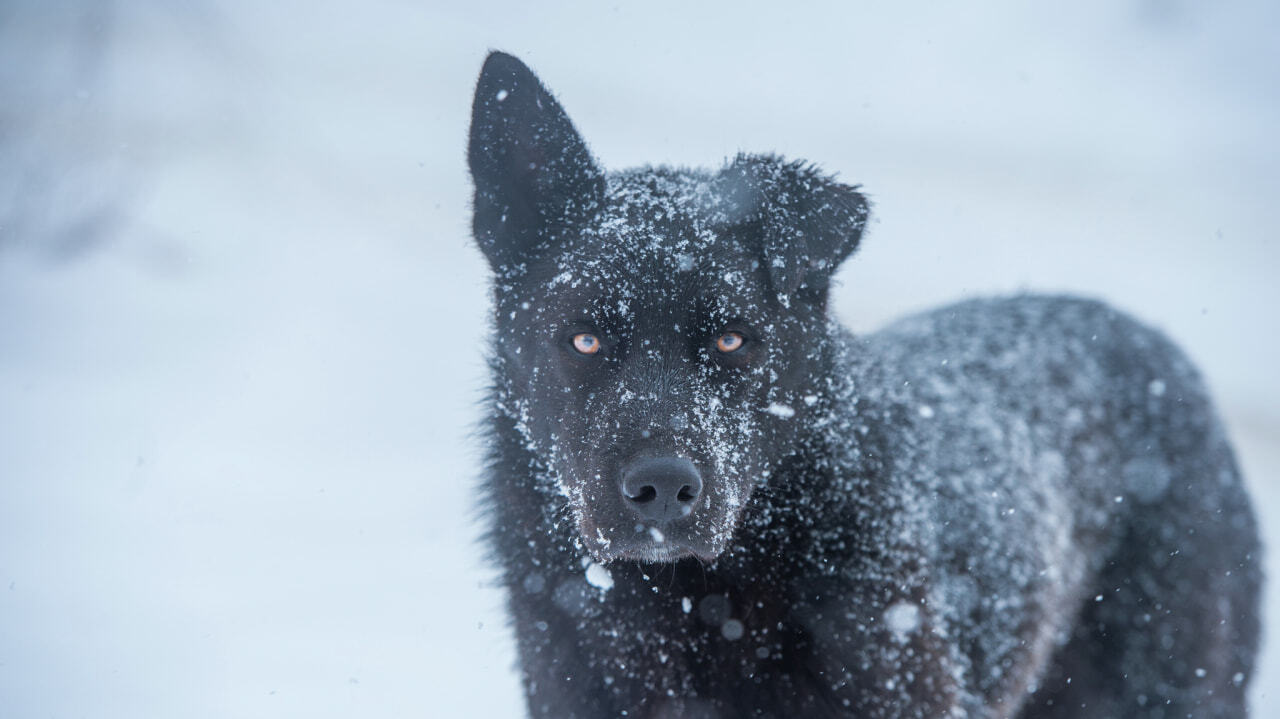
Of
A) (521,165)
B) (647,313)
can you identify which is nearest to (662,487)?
(647,313)

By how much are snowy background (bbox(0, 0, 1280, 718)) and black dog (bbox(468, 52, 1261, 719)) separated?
1.51 m

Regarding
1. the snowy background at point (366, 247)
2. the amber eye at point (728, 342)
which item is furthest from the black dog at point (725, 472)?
the snowy background at point (366, 247)

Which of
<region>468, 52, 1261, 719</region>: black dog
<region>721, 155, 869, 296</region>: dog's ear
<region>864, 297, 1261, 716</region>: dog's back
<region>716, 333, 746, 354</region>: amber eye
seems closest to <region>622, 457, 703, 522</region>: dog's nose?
<region>468, 52, 1261, 719</region>: black dog

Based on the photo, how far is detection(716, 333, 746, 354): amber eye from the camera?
213 cm

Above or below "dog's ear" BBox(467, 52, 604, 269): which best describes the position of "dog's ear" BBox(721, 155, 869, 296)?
below

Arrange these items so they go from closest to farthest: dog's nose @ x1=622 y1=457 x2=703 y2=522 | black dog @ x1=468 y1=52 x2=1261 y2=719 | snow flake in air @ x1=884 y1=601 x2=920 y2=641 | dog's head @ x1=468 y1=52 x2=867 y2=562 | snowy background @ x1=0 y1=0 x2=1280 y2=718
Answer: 1. dog's nose @ x1=622 y1=457 x2=703 y2=522
2. dog's head @ x1=468 y1=52 x2=867 y2=562
3. black dog @ x1=468 y1=52 x2=1261 y2=719
4. snow flake in air @ x1=884 y1=601 x2=920 y2=641
5. snowy background @ x1=0 y1=0 x2=1280 y2=718

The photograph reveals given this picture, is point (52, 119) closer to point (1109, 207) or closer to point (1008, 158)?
point (1008, 158)

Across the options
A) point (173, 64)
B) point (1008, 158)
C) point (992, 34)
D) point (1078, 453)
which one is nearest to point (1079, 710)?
point (1078, 453)

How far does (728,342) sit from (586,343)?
0.42 m

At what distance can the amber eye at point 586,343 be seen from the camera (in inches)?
84.4

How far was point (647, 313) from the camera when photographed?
82.7 inches

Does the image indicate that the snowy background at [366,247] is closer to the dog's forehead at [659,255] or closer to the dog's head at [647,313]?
the dog's head at [647,313]

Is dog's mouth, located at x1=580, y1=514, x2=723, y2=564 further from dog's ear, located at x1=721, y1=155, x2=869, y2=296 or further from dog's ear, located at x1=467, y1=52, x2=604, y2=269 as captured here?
dog's ear, located at x1=467, y1=52, x2=604, y2=269

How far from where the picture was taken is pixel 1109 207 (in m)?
7.89
